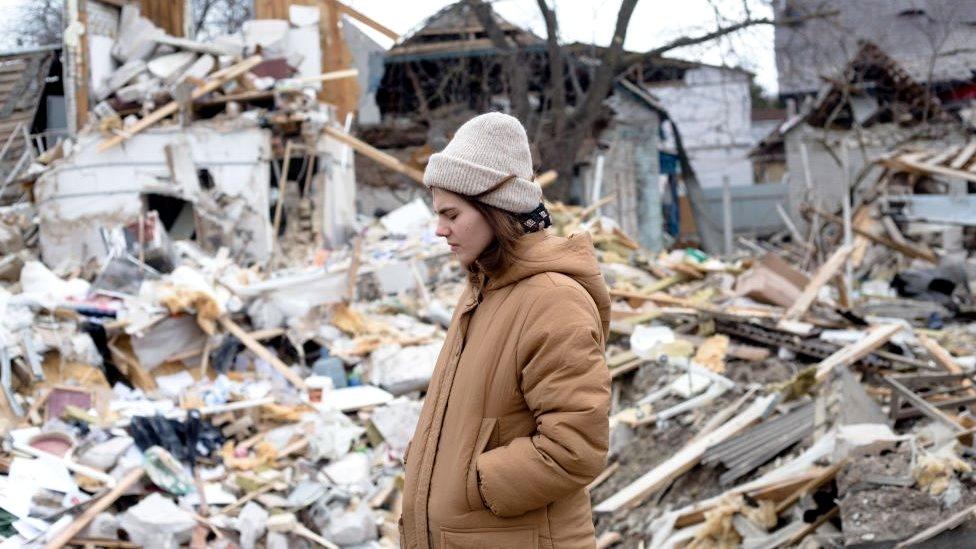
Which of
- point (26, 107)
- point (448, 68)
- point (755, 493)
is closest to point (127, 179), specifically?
point (26, 107)

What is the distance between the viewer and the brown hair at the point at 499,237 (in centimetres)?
263

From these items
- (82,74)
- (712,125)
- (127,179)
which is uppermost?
(82,74)

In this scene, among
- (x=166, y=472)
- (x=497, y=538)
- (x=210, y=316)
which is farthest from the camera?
(x=210, y=316)

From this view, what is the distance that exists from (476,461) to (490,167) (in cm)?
72

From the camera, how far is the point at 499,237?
263 centimetres

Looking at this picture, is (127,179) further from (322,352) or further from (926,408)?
(926,408)

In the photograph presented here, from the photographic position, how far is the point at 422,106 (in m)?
23.2

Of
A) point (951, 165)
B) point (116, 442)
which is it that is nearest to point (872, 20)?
point (951, 165)

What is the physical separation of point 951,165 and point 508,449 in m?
9.94

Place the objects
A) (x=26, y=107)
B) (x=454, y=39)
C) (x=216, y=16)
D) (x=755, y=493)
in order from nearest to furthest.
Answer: (x=755, y=493) → (x=26, y=107) → (x=454, y=39) → (x=216, y=16)

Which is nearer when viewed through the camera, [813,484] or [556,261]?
[556,261]

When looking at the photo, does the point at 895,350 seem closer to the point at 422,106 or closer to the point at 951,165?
the point at 951,165

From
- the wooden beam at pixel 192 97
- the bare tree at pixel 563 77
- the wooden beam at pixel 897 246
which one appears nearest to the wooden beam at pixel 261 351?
the wooden beam at pixel 192 97

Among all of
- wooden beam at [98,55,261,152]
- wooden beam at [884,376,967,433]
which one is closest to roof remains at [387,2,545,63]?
wooden beam at [98,55,261,152]
